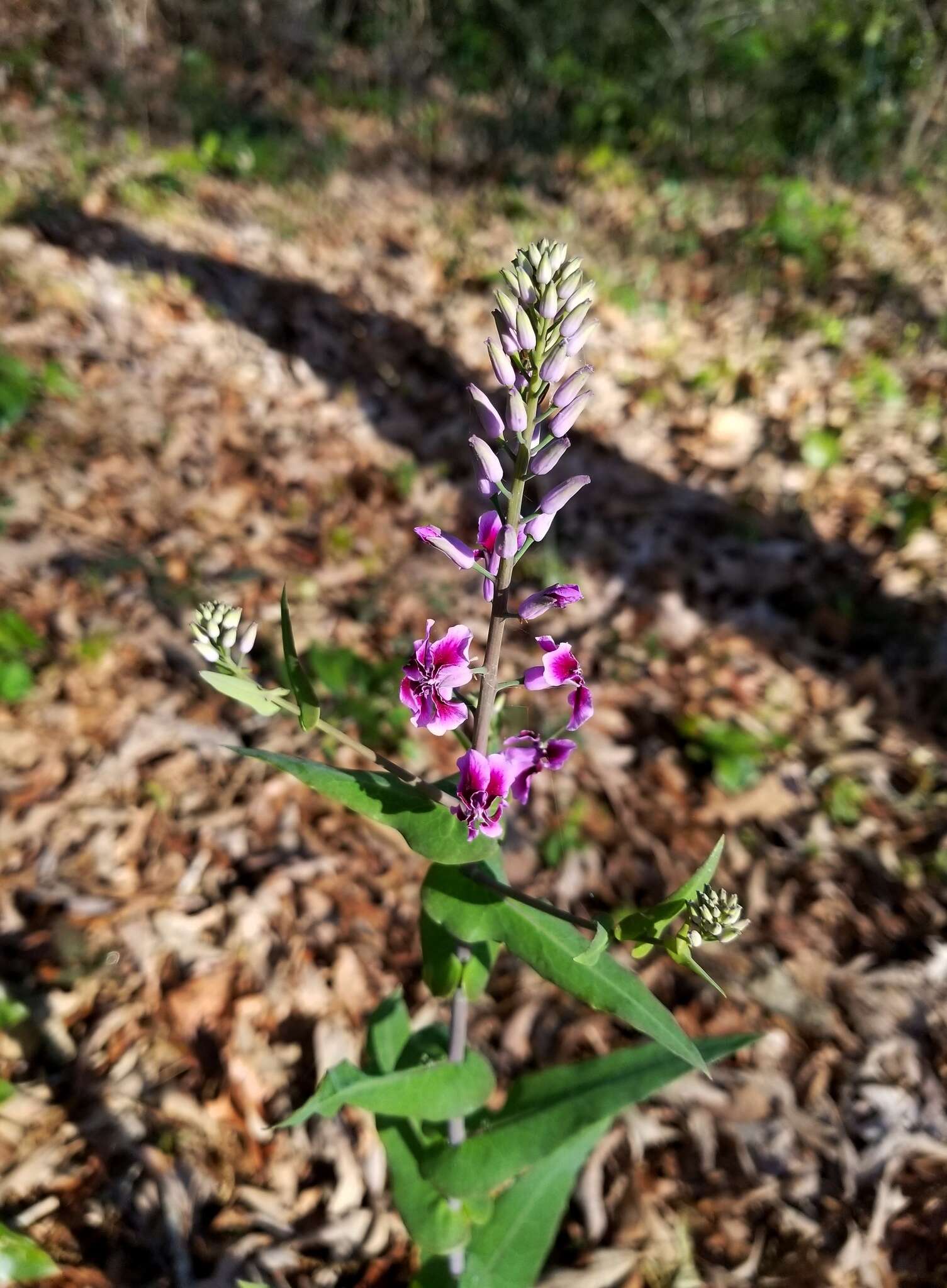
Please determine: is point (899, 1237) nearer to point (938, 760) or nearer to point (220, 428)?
point (938, 760)

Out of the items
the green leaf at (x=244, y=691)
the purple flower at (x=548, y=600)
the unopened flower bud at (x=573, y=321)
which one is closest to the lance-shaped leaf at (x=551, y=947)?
the green leaf at (x=244, y=691)

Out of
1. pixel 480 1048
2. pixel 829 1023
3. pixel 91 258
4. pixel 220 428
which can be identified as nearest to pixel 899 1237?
pixel 829 1023

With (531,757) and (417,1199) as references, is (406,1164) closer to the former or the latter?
(417,1199)

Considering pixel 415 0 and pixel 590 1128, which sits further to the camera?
pixel 415 0

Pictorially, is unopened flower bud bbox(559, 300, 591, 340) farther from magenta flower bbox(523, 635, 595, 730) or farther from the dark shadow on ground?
the dark shadow on ground

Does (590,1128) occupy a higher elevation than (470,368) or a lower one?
lower

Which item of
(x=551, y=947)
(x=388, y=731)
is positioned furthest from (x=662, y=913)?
(x=388, y=731)
